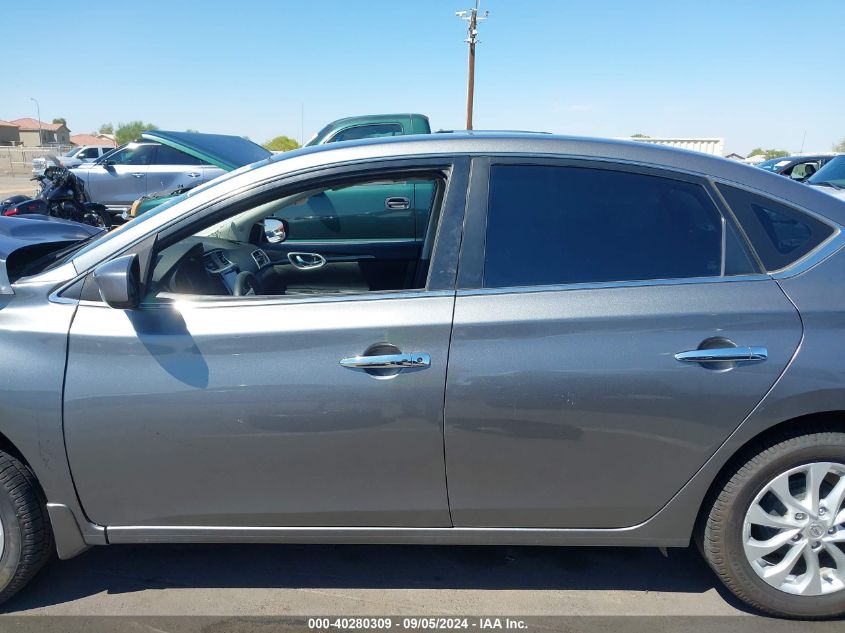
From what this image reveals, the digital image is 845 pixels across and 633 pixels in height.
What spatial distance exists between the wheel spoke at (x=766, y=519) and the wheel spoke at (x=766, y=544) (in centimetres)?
3

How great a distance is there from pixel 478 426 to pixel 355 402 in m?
0.43

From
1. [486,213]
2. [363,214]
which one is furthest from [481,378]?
[363,214]

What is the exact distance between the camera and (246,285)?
2.78 meters

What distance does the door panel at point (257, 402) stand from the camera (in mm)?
2133

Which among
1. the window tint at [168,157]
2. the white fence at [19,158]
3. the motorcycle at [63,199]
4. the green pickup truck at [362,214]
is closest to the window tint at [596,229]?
the green pickup truck at [362,214]

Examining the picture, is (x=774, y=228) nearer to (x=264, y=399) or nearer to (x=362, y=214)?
(x=264, y=399)

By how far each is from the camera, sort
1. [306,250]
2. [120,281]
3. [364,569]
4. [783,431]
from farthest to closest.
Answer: [306,250] → [364,569] → [783,431] → [120,281]

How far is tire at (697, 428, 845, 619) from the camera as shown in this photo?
2.20 m

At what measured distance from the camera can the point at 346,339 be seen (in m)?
2.14

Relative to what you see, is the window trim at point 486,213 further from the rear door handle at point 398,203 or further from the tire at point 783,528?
the rear door handle at point 398,203

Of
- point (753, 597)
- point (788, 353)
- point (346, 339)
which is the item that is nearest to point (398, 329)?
point (346, 339)

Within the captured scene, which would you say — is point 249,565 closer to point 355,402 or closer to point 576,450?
point 355,402

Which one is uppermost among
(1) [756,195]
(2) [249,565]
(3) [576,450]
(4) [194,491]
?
(1) [756,195]

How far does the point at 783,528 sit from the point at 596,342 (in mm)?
1013
